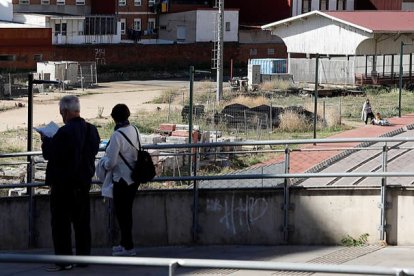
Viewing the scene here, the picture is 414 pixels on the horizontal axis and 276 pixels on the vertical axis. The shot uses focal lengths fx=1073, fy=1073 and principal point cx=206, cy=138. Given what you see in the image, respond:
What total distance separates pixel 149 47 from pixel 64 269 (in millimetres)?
67817

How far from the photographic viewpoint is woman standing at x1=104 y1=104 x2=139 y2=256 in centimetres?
1020

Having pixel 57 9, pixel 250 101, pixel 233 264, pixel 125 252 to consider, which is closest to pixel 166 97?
pixel 250 101

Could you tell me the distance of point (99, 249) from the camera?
37.9 ft

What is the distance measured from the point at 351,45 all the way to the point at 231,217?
4650 centimetres

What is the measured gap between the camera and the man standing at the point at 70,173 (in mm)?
9680

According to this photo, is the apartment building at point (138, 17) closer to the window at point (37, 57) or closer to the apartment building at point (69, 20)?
the apartment building at point (69, 20)

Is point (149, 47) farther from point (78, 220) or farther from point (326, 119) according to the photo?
point (78, 220)

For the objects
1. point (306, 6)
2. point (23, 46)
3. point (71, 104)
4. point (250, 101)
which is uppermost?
point (306, 6)

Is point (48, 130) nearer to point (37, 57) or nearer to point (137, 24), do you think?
point (37, 57)

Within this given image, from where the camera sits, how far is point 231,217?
1178cm

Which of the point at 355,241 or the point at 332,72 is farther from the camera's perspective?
the point at 332,72

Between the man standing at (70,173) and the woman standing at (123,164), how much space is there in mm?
360

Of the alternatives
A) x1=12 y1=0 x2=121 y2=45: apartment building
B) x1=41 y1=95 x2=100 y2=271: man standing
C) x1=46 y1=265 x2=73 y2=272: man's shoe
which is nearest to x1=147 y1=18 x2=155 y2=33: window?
x1=12 y1=0 x2=121 y2=45: apartment building

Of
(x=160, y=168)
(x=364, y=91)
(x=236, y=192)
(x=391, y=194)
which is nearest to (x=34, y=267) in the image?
(x=236, y=192)
